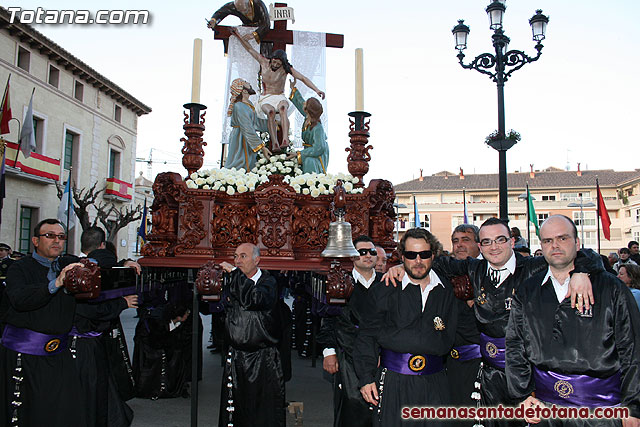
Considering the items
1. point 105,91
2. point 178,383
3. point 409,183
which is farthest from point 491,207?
point 178,383

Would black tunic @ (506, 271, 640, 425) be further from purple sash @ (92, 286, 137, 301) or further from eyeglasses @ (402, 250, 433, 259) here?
purple sash @ (92, 286, 137, 301)

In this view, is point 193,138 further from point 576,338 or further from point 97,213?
point 97,213

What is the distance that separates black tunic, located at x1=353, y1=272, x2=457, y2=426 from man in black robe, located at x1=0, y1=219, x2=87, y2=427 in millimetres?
2706

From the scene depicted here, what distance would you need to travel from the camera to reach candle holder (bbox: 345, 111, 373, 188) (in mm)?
5703

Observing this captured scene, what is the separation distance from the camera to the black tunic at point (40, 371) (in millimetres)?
4229

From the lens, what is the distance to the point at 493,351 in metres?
3.90

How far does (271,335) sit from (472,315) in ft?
6.56

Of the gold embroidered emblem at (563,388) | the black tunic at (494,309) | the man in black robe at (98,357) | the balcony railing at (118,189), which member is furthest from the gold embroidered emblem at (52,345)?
the balcony railing at (118,189)

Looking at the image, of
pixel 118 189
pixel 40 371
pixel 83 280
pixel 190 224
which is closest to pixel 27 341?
pixel 40 371

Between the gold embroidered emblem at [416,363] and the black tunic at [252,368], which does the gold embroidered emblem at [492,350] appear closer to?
the gold embroidered emblem at [416,363]

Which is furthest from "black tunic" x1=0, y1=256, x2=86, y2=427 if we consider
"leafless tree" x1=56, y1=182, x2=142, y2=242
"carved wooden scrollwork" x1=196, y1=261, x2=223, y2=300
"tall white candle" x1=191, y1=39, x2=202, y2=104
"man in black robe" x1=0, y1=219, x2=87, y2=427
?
"leafless tree" x1=56, y1=182, x2=142, y2=242

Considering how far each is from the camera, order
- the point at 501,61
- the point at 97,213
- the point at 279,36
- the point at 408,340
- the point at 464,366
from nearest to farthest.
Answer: the point at 408,340 < the point at 464,366 < the point at 279,36 < the point at 501,61 < the point at 97,213

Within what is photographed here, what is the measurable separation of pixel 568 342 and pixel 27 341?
14.4 feet

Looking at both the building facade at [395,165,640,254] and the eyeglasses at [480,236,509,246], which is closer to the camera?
the eyeglasses at [480,236,509,246]
